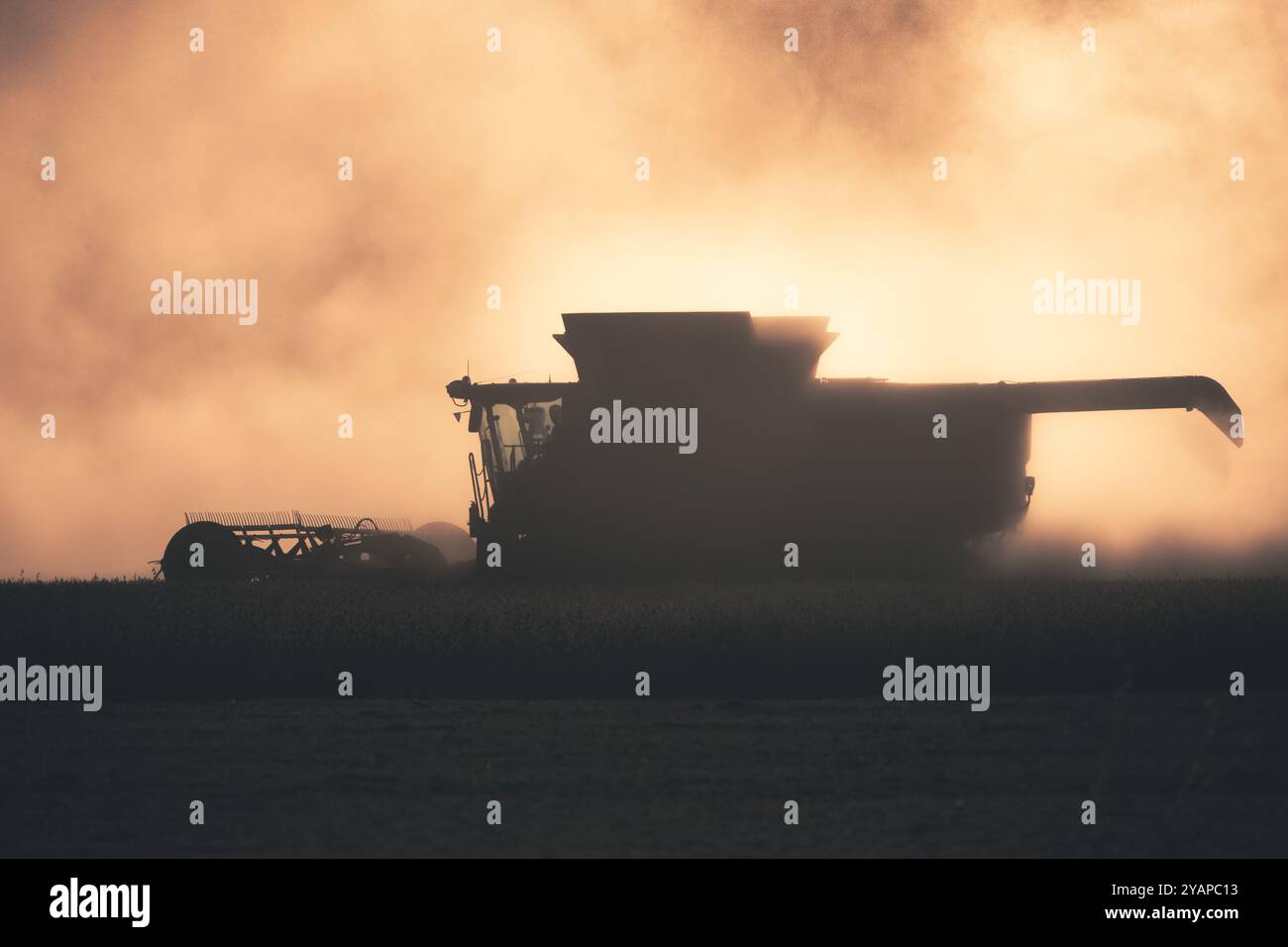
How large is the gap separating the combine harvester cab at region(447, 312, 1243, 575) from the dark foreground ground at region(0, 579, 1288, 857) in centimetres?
125

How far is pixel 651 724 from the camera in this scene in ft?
44.7

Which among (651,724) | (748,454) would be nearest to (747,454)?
(748,454)

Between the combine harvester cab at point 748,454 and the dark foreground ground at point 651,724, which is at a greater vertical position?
the combine harvester cab at point 748,454

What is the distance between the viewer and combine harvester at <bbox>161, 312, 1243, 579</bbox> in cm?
2144

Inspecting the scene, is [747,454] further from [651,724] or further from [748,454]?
[651,724]

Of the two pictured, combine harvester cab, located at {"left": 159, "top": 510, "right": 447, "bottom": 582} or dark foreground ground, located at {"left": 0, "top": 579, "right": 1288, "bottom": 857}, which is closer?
dark foreground ground, located at {"left": 0, "top": 579, "right": 1288, "bottom": 857}

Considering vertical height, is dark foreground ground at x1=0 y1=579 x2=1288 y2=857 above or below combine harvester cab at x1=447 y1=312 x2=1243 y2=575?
below

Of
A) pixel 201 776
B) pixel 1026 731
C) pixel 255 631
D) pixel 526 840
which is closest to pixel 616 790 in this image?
pixel 526 840

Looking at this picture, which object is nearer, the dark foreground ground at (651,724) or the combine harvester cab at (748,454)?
the dark foreground ground at (651,724)

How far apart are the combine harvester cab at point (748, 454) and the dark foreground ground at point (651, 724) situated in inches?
49.3

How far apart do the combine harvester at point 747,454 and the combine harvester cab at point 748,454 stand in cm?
2

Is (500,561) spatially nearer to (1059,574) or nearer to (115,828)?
(1059,574)

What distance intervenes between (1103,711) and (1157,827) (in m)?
4.90

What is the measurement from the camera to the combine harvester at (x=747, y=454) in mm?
21438
